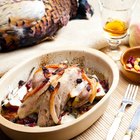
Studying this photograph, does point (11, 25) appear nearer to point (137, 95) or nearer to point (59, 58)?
point (59, 58)

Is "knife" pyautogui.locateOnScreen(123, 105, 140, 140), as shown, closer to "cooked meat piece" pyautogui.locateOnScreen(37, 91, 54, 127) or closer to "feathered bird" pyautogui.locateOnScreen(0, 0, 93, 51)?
"cooked meat piece" pyautogui.locateOnScreen(37, 91, 54, 127)

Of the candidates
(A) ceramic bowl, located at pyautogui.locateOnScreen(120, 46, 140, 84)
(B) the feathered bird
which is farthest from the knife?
(B) the feathered bird

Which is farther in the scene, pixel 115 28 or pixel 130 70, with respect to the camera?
pixel 115 28

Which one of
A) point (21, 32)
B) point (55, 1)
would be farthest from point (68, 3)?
point (21, 32)

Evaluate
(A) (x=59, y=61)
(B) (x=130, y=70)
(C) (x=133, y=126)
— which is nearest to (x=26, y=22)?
(A) (x=59, y=61)

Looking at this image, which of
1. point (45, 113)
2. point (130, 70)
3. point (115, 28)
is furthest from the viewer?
point (115, 28)

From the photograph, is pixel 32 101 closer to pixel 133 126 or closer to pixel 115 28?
pixel 133 126

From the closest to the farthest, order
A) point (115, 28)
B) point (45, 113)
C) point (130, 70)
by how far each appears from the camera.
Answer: point (45, 113)
point (130, 70)
point (115, 28)
